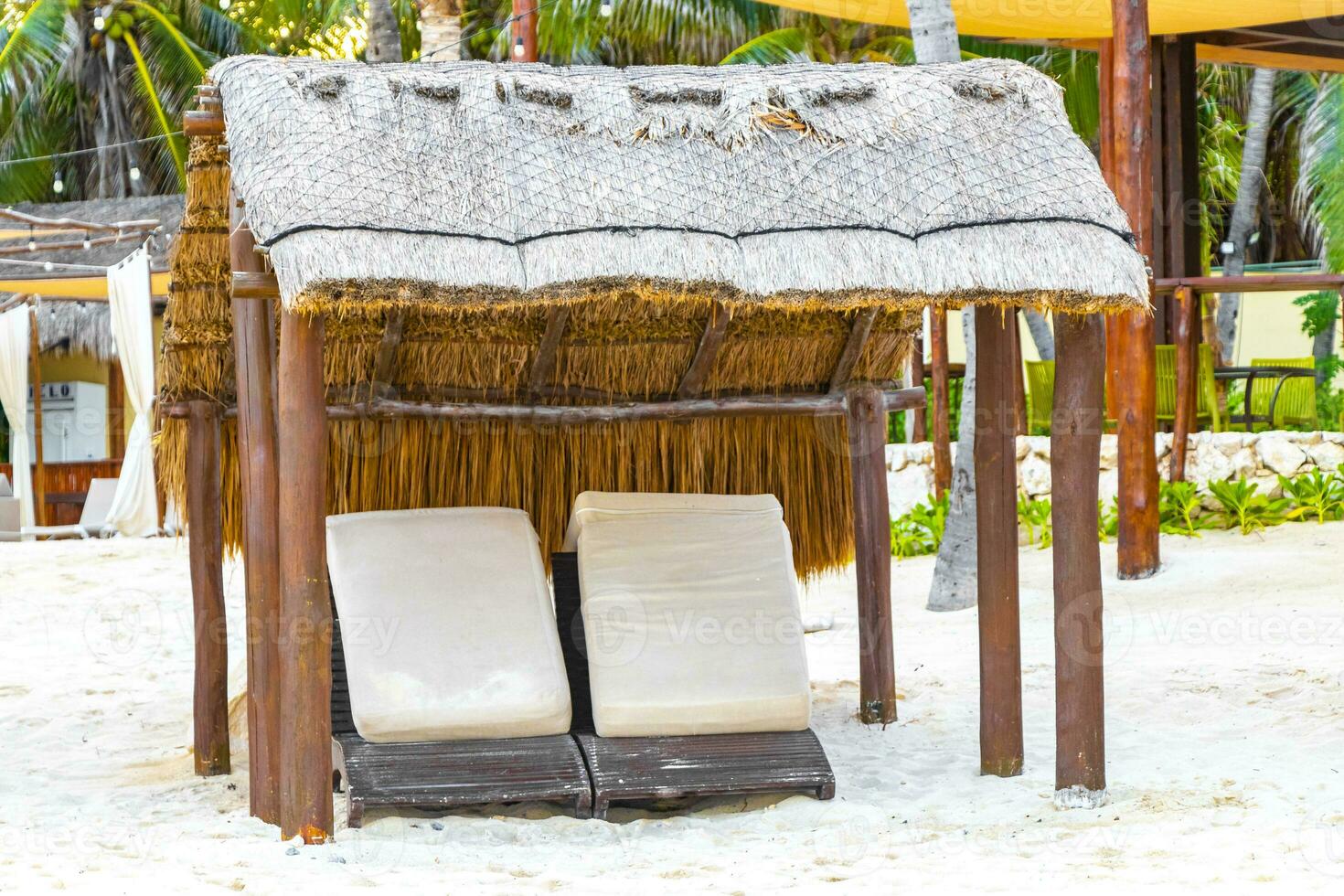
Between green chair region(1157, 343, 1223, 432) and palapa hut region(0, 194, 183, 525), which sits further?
palapa hut region(0, 194, 183, 525)

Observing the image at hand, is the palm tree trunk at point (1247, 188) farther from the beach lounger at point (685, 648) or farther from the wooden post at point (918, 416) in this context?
the beach lounger at point (685, 648)

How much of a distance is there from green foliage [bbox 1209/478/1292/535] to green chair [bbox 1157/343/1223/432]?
47cm

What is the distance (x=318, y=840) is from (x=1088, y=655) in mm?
2024

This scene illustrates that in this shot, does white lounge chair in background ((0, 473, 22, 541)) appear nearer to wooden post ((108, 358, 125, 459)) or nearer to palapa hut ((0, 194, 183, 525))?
palapa hut ((0, 194, 183, 525))

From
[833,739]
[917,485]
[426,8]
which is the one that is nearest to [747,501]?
[833,739]

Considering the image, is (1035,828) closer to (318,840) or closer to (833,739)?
(833,739)

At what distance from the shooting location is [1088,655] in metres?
3.79

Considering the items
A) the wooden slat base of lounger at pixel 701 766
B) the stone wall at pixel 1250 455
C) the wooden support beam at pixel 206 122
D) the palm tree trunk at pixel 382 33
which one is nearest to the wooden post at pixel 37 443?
the palm tree trunk at pixel 382 33

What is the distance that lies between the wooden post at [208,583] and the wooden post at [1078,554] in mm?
2636

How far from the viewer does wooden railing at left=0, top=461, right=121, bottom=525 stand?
14.4m

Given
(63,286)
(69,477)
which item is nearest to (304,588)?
(63,286)

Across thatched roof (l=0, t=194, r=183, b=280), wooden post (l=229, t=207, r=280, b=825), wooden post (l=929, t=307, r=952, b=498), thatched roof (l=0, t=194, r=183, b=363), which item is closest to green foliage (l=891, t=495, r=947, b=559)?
wooden post (l=929, t=307, r=952, b=498)

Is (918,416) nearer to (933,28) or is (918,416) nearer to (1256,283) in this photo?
(1256,283)

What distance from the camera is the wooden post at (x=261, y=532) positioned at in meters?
3.78
